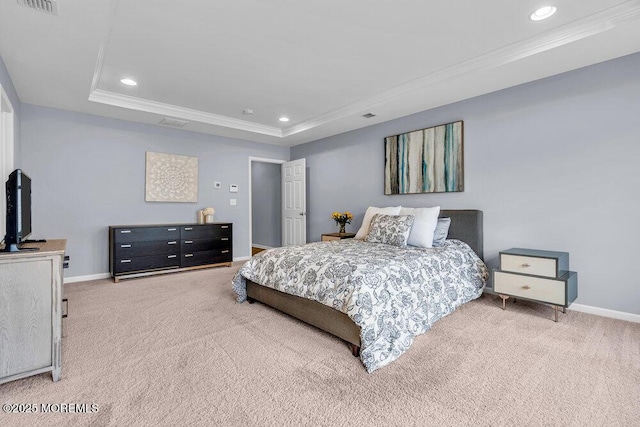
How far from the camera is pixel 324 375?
76.7 inches

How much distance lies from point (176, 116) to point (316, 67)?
2468mm

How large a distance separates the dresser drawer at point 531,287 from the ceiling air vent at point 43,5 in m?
4.28

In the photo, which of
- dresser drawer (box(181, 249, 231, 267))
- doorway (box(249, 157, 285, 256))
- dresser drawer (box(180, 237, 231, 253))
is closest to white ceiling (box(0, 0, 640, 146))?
dresser drawer (box(180, 237, 231, 253))

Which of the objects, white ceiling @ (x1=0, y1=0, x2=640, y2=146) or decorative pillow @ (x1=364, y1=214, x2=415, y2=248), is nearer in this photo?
white ceiling @ (x1=0, y1=0, x2=640, y2=146)

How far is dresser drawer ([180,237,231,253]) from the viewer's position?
16.1ft

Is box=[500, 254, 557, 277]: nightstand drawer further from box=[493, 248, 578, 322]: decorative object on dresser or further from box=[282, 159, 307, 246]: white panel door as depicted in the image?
box=[282, 159, 307, 246]: white panel door

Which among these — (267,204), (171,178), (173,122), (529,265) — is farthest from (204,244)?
(529,265)

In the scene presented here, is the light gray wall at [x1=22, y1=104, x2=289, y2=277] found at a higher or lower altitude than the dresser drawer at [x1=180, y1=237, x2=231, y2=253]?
higher

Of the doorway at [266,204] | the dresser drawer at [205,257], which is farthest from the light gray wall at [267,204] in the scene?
the dresser drawer at [205,257]

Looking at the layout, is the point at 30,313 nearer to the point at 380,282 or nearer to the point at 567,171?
the point at 380,282

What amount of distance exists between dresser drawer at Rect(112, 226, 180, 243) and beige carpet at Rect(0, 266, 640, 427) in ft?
5.31

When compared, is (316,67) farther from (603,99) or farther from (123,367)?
(123,367)

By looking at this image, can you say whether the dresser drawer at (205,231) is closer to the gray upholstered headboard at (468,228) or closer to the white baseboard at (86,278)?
the white baseboard at (86,278)

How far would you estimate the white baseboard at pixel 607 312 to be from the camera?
277 cm
